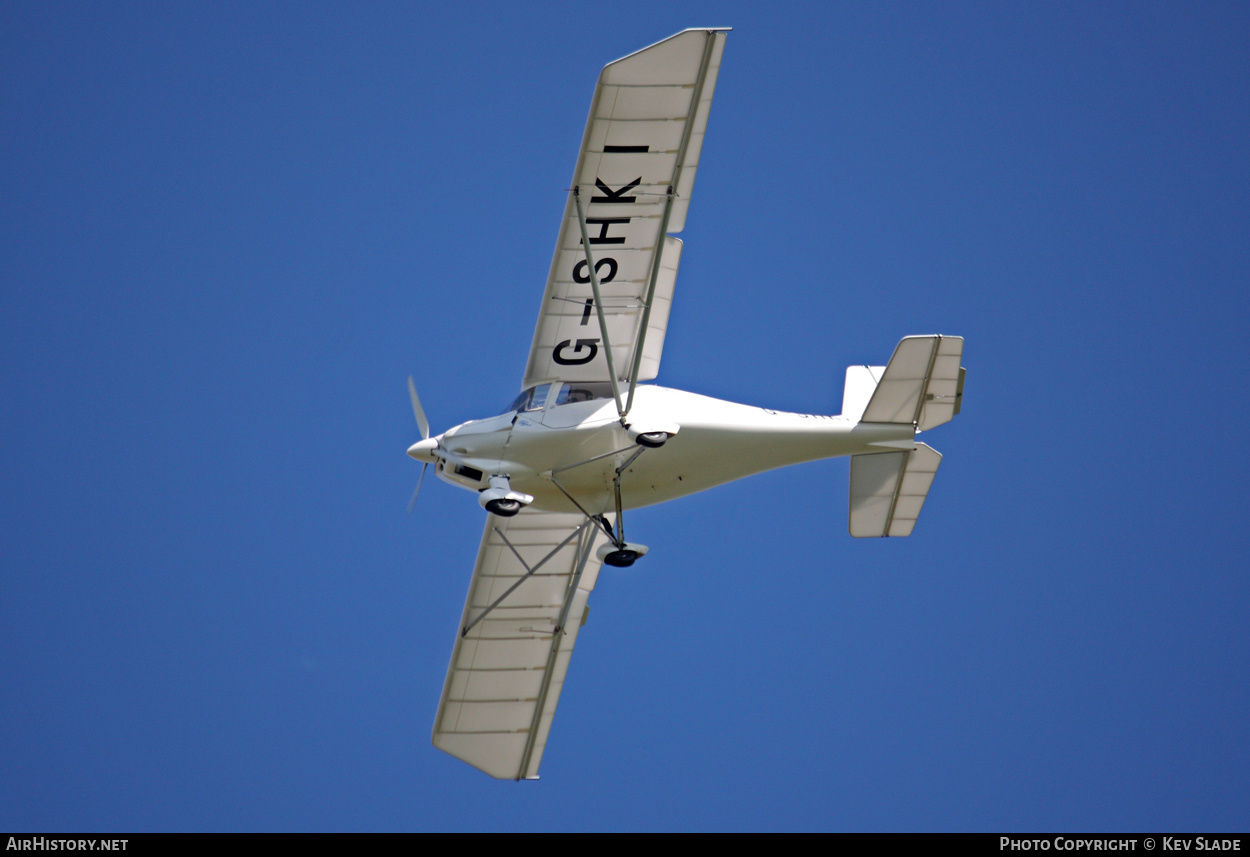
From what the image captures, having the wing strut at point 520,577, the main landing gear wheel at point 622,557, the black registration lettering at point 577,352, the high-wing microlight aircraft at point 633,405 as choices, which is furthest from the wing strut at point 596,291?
the wing strut at point 520,577

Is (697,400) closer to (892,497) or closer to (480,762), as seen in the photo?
(892,497)

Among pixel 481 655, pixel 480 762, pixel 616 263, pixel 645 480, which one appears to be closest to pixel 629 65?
pixel 616 263

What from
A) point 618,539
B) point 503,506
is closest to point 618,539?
point 618,539

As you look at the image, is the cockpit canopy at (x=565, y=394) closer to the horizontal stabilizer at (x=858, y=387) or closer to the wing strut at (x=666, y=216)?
the wing strut at (x=666, y=216)

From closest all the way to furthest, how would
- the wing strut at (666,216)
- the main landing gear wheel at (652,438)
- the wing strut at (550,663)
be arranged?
1. the wing strut at (666,216)
2. the main landing gear wheel at (652,438)
3. the wing strut at (550,663)

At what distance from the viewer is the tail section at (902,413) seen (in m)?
22.9

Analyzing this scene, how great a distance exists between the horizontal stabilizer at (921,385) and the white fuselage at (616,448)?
123 centimetres

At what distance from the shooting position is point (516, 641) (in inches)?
1035

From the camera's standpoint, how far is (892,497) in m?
24.0

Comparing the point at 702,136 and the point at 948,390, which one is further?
the point at 948,390

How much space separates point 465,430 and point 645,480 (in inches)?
112

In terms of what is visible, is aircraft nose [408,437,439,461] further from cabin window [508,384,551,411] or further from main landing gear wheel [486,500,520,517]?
main landing gear wheel [486,500,520,517]

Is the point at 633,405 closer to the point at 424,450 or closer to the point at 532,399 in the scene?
the point at 532,399
